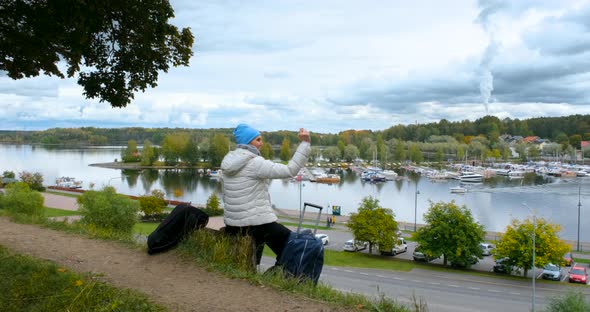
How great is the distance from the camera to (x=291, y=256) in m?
4.69

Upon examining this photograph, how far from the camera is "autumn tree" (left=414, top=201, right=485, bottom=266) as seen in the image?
2195 centimetres

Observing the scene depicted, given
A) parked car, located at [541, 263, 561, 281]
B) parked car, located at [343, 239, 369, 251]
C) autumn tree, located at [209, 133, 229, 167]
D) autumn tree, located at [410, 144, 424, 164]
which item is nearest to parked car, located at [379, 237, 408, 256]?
parked car, located at [343, 239, 369, 251]

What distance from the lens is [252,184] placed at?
449 centimetres

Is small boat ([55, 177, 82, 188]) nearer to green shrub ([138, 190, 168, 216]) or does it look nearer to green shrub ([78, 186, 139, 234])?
green shrub ([138, 190, 168, 216])

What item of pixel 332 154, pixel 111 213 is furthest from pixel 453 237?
pixel 332 154

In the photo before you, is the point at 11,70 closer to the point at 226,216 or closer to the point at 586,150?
the point at 226,216

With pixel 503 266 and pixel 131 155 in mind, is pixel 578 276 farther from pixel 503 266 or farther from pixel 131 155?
pixel 131 155

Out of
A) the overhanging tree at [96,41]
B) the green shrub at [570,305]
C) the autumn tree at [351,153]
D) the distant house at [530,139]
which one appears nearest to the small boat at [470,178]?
the autumn tree at [351,153]

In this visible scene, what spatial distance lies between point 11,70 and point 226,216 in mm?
4065

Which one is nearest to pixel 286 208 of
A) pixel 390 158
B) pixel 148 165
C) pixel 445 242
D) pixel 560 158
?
pixel 445 242

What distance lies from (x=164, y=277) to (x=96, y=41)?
3.35 metres

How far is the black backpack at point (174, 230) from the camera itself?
5.30m

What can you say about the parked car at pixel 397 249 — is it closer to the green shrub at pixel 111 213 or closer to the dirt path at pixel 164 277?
the green shrub at pixel 111 213

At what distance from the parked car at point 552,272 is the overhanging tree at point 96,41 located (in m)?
20.4
